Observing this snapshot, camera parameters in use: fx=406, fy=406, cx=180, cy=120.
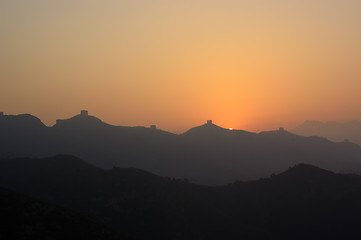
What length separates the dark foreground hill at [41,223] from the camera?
40875 millimetres

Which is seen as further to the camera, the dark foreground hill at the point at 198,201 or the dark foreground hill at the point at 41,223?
the dark foreground hill at the point at 198,201

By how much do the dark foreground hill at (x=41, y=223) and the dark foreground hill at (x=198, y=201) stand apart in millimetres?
23129

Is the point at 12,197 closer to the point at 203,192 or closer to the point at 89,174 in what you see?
the point at 89,174

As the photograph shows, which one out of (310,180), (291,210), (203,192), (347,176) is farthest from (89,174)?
(347,176)

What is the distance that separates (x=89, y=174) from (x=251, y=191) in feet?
129

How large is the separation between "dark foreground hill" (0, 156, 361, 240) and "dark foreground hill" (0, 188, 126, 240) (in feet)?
75.9

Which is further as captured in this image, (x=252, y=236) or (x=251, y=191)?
(x=251, y=191)

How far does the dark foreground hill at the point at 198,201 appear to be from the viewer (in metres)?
75.1

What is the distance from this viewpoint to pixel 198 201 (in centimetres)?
8875

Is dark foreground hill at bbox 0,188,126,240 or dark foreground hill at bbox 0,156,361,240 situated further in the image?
dark foreground hill at bbox 0,156,361,240

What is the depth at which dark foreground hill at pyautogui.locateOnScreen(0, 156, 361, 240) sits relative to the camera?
75.1 metres

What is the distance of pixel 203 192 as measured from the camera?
96875mm

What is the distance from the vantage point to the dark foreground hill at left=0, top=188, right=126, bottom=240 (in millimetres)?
40875

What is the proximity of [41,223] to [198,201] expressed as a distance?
49.0 metres
